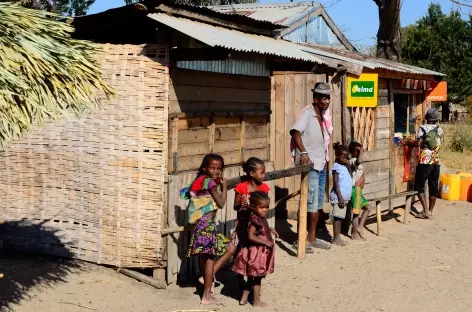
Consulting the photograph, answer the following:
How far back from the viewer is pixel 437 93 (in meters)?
13.1

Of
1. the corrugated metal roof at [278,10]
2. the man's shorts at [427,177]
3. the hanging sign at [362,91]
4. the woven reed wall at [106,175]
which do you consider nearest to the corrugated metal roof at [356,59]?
the hanging sign at [362,91]

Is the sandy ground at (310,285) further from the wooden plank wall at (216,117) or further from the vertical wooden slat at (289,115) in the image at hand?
the vertical wooden slat at (289,115)

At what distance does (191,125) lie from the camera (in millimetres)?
6199

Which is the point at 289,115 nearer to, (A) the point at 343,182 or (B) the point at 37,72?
(A) the point at 343,182

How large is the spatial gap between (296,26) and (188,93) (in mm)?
9339

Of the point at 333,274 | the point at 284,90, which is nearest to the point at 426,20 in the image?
the point at 284,90

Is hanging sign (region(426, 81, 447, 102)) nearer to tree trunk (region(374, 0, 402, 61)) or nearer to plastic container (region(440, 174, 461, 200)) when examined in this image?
plastic container (region(440, 174, 461, 200))

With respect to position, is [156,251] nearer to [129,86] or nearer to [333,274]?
[129,86]

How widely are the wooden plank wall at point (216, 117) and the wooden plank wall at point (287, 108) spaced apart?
2125mm

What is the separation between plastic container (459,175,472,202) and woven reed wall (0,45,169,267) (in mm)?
8729

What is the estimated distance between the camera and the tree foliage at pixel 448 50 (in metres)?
32.1

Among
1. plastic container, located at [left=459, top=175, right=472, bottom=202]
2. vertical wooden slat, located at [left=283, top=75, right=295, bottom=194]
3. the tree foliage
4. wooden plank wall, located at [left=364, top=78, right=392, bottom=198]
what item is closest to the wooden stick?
vertical wooden slat, located at [left=283, top=75, right=295, bottom=194]

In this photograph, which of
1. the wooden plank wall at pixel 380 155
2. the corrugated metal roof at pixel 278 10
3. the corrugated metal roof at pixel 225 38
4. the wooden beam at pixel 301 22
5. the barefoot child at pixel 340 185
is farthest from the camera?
the corrugated metal roof at pixel 278 10

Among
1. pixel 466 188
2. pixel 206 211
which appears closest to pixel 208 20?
pixel 206 211
